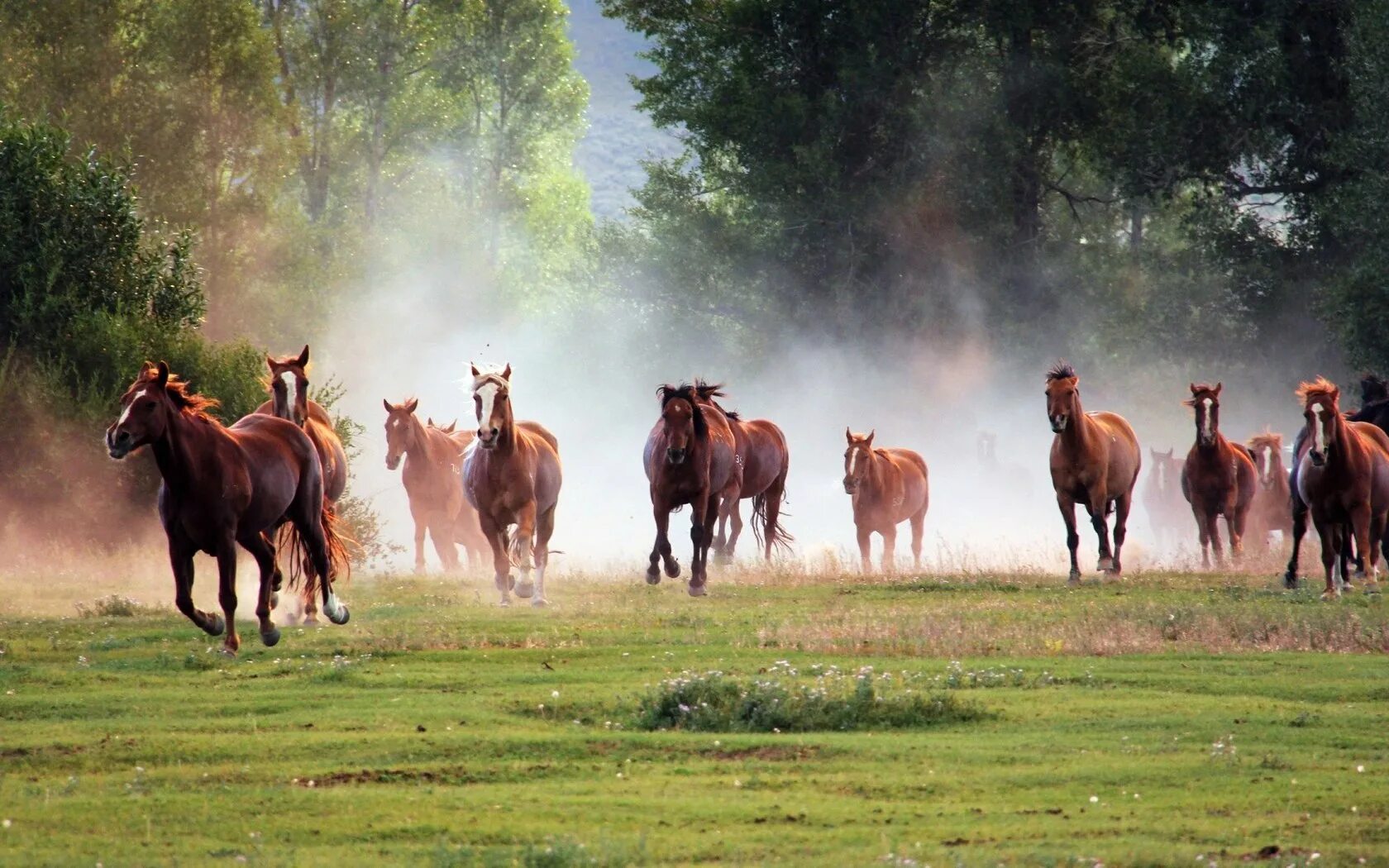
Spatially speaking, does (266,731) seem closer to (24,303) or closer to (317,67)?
(24,303)

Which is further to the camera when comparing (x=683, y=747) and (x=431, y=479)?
(x=431, y=479)

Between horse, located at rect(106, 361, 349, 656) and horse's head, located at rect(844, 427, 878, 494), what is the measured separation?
12725 millimetres

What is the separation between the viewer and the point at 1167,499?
129ft

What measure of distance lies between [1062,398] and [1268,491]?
8436 millimetres

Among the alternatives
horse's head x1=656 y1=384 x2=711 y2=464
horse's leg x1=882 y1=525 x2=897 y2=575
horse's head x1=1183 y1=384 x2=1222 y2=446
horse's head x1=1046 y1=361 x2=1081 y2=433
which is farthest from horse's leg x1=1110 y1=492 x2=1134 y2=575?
horse's head x1=656 y1=384 x2=711 y2=464

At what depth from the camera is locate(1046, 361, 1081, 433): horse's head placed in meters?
24.1

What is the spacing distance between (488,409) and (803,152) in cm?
3231

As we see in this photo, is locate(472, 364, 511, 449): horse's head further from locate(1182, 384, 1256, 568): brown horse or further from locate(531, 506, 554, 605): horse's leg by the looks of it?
locate(1182, 384, 1256, 568): brown horse

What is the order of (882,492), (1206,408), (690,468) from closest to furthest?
(690,468)
(1206,408)
(882,492)

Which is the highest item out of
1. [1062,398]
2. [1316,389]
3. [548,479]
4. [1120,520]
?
[1062,398]

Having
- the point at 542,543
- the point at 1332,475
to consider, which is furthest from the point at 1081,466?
the point at 542,543

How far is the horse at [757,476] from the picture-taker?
1025 inches

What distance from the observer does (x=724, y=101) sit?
53.1 m

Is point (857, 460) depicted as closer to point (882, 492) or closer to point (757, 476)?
point (882, 492)
